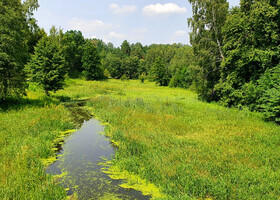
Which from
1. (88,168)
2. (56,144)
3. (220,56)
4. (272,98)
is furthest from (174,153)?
(220,56)

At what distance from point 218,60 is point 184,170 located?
76.5ft

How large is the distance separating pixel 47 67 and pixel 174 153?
2375cm

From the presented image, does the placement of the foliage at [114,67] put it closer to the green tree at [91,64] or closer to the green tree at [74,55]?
the green tree at [74,55]

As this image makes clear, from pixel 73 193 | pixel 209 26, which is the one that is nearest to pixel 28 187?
pixel 73 193

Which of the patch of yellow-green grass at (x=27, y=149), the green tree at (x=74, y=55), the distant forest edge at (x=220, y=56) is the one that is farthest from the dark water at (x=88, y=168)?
the green tree at (x=74, y=55)

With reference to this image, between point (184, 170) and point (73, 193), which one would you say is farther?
point (184, 170)

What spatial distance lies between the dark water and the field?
740 mm

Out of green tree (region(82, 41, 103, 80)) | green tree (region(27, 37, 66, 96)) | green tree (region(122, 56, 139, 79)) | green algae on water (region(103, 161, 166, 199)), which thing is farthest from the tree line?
green tree (region(122, 56, 139, 79))

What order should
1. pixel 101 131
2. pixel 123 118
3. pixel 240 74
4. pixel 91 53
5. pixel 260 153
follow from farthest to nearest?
pixel 91 53, pixel 240 74, pixel 123 118, pixel 101 131, pixel 260 153

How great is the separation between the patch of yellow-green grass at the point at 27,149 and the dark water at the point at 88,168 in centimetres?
73

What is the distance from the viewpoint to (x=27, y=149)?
34.2ft

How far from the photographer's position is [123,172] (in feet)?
29.3

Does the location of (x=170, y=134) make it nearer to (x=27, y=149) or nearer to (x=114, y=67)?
(x=27, y=149)

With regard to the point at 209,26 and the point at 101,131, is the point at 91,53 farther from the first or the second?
the point at 101,131
